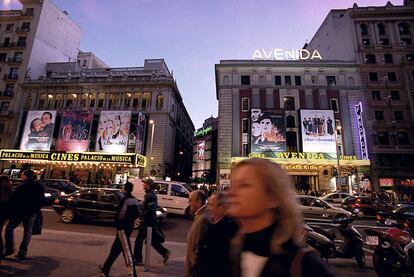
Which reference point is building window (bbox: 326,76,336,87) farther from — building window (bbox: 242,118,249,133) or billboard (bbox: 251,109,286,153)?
building window (bbox: 242,118,249,133)

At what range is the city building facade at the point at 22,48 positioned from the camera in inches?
1681

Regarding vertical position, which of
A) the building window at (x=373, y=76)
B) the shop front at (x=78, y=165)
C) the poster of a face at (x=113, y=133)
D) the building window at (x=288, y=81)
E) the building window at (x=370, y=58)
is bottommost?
the shop front at (x=78, y=165)

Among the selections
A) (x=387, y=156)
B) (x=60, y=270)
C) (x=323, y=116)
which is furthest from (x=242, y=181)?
(x=387, y=156)

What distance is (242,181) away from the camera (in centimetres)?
150

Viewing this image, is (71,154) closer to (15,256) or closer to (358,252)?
(15,256)

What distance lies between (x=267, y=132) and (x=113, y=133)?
22.2 m

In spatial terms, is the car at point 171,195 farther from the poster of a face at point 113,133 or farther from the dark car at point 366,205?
the poster of a face at point 113,133

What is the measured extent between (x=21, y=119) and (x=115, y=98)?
52.6 ft

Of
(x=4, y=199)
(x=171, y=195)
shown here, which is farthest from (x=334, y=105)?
(x=4, y=199)

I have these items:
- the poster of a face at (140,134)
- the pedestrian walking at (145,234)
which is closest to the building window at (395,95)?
the poster of a face at (140,134)

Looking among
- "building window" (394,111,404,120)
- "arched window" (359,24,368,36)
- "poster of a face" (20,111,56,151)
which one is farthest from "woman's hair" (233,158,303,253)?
"arched window" (359,24,368,36)

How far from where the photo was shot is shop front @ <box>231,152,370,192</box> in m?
30.9

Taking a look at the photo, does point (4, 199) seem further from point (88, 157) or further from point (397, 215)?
point (88, 157)

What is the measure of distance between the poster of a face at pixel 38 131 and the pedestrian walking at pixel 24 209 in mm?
35759
